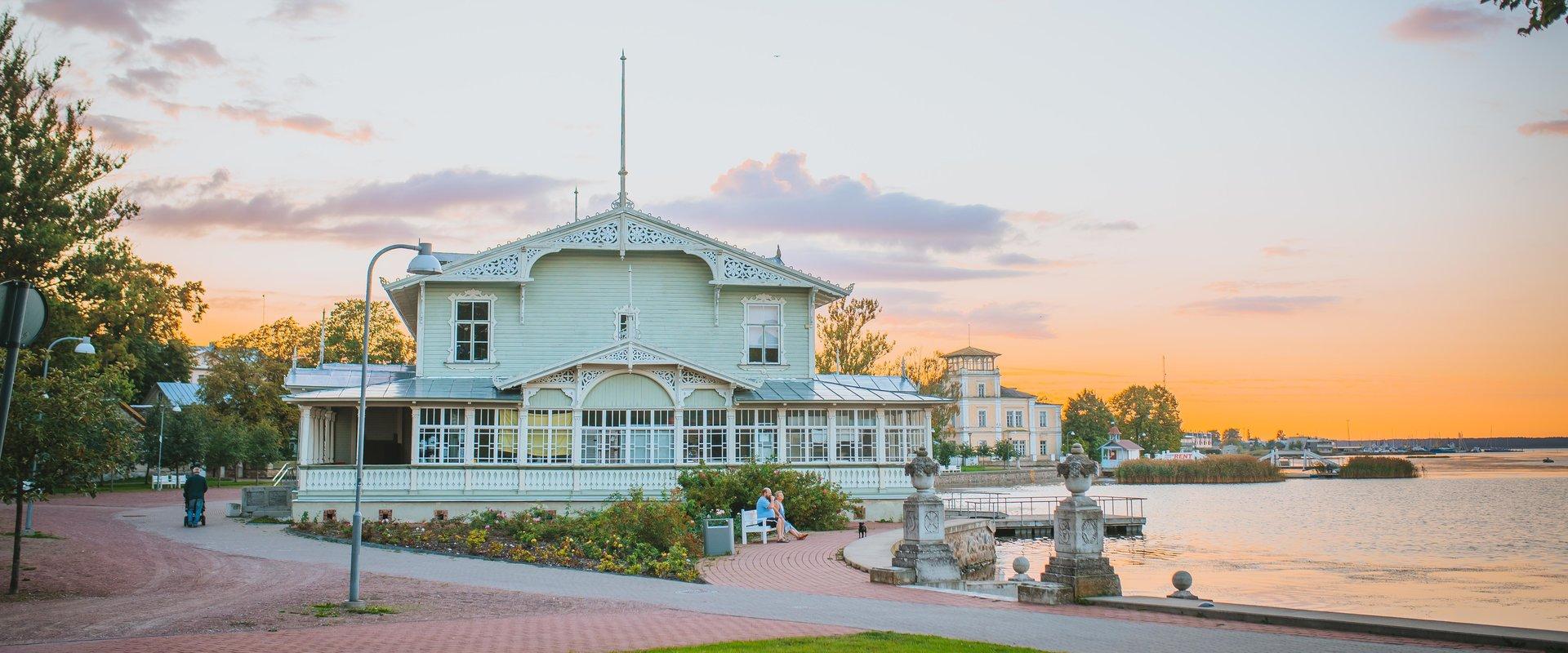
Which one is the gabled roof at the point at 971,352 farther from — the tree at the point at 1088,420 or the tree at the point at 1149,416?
the tree at the point at 1149,416

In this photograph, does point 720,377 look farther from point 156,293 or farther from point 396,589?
point 156,293

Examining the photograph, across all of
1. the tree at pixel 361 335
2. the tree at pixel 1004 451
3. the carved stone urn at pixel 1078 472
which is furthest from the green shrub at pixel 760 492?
the tree at pixel 1004 451

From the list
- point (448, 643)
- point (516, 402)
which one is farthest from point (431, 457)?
point (448, 643)

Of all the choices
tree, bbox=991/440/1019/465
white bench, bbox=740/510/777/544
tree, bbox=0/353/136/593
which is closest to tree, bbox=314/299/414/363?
tree, bbox=991/440/1019/465

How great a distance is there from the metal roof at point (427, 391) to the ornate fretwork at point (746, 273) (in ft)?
23.2

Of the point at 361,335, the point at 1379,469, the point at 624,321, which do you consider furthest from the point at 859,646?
the point at 1379,469

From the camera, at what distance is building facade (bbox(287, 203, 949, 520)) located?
96.8 feet

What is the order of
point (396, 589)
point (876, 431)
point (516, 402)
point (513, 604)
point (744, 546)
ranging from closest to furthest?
point (513, 604)
point (396, 589)
point (744, 546)
point (516, 402)
point (876, 431)

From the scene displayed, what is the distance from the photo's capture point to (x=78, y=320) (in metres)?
35.3

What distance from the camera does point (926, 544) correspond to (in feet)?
58.8

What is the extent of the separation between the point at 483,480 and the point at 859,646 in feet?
65.5

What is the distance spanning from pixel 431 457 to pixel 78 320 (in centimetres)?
1413

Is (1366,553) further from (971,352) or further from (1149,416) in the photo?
(1149,416)

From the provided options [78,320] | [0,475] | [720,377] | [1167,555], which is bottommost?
[1167,555]
